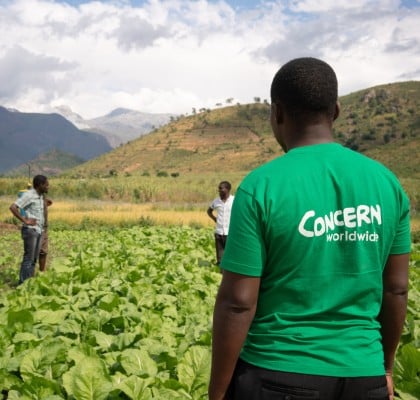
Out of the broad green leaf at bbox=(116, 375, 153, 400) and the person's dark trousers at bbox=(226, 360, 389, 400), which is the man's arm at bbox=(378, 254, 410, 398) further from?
the broad green leaf at bbox=(116, 375, 153, 400)

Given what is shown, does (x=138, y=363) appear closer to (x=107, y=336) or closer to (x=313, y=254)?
(x=107, y=336)

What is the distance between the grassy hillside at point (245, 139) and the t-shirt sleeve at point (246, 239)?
214ft

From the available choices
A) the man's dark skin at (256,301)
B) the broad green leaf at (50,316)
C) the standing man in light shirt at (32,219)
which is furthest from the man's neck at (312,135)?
the standing man in light shirt at (32,219)

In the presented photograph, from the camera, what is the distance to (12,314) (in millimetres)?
4883

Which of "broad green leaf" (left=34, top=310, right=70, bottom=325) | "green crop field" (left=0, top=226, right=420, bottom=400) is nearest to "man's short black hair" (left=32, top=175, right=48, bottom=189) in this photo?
"green crop field" (left=0, top=226, right=420, bottom=400)

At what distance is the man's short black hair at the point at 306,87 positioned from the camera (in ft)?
6.63

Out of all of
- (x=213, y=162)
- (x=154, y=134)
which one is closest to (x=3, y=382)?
(x=213, y=162)

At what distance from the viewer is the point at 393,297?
2.21m

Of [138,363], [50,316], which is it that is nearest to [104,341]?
[138,363]

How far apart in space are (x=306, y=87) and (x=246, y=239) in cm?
60

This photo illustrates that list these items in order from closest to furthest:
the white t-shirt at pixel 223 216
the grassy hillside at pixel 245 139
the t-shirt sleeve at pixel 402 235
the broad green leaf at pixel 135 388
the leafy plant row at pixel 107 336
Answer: the t-shirt sleeve at pixel 402 235 → the broad green leaf at pixel 135 388 → the leafy plant row at pixel 107 336 → the white t-shirt at pixel 223 216 → the grassy hillside at pixel 245 139

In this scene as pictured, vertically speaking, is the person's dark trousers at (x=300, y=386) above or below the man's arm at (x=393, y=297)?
below

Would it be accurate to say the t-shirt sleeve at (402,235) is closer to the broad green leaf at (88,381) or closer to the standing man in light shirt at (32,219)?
the broad green leaf at (88,381)

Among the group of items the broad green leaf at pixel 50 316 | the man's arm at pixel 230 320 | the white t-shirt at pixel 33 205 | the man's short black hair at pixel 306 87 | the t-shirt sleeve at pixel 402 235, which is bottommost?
the broad green leaf at pixel 50 316
